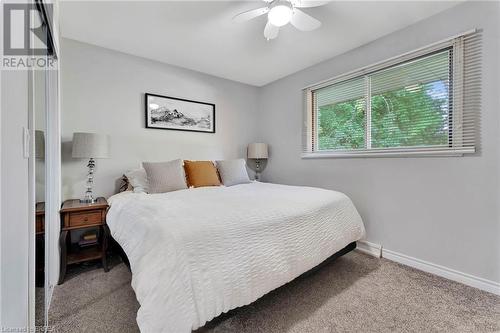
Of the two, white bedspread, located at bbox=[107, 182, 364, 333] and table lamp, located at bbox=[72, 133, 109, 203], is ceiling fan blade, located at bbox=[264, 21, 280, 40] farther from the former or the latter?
table lamp, located at bbox=[72, 133, 109, 203]

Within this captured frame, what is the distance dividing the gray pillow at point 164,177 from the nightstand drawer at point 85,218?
53cm

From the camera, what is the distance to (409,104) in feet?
7.72

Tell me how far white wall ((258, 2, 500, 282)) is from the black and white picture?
181cm

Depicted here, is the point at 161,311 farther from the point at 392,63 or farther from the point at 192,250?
the point at 392,63

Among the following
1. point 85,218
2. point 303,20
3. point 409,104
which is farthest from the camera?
point 409,104

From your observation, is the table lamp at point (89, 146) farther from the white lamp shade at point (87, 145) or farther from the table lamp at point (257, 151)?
the table lamp at point (257, 151)

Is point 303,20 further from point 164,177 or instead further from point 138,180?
point 138,180

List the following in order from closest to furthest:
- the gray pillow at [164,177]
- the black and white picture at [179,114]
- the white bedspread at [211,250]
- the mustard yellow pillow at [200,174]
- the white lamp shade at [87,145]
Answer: the white bedspread at [211,250], the white lamp shade at [87,145], the gray pillow at [164,177], the mustard yellow pillow at [200,174], the black and white picture at [179,114]

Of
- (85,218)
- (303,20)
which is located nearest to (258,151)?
(303,20)

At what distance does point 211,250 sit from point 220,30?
2270mm

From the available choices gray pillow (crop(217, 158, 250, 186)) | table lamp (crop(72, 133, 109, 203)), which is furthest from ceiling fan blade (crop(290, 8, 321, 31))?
table lamp (crop(72, 133, 109, 203))

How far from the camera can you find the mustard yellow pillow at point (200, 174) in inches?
113

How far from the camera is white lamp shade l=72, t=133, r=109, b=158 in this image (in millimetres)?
2221

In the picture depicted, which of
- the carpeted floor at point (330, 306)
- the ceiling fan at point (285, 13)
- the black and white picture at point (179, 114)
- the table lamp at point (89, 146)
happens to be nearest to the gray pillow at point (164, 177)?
the table lamp at point (89, 146)
